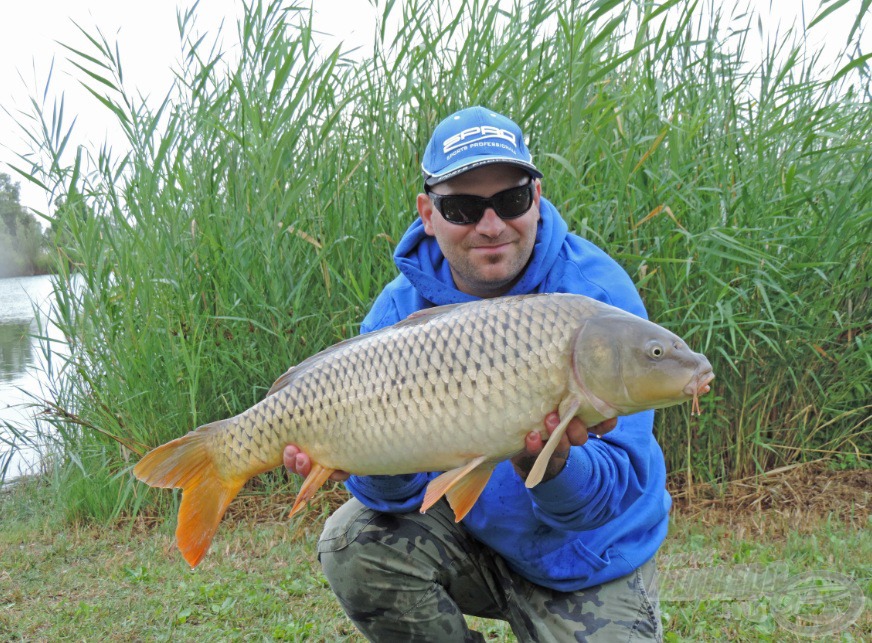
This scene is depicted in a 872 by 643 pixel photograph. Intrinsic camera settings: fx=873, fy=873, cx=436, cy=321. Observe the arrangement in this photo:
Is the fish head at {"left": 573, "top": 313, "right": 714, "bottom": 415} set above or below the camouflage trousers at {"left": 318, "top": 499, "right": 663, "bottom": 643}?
above

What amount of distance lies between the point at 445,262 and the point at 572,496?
2.30 feet

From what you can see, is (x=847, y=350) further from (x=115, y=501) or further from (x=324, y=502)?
(x=115, y=501)

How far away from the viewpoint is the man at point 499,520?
1752 millimetres

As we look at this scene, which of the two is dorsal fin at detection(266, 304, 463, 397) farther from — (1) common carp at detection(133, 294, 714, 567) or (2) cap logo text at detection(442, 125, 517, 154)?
(2) cap logo text at detection(442, 125, 517, 154)

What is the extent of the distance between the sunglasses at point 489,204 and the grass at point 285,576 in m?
1.14

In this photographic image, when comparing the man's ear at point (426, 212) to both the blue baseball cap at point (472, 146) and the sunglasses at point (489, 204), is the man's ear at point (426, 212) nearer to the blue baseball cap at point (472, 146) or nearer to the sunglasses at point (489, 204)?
the blue baseball cap at point (472, 146)

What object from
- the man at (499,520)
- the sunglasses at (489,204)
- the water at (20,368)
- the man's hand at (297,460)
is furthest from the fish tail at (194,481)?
the water at (20,368)

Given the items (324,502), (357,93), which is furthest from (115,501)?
(357,93)

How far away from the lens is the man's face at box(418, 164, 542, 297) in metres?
1.83

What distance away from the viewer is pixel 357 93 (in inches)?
127

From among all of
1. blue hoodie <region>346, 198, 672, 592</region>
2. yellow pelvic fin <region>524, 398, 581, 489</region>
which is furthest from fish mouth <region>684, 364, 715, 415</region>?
blue hoodie <region>346, 198, 672, 592</region>

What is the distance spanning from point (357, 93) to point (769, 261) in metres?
1.59

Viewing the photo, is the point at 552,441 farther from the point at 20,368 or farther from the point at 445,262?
the point at 20,368

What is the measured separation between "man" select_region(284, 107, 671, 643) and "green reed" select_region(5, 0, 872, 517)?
1.00 m
